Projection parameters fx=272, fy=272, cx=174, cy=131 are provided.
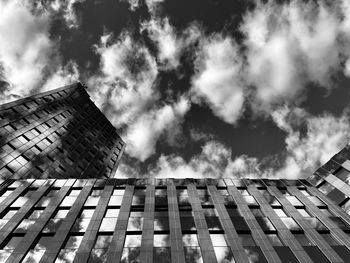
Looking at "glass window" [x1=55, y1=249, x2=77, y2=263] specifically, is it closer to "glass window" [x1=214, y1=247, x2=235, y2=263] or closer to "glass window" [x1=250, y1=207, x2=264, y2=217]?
"glass window" [x1=214, y1=247, x2=235, y2=263]

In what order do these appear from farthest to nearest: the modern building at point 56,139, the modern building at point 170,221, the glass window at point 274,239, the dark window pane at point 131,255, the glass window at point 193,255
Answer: the modern building at point 56,139
the glass window at point 274,239
the modern building at point 170,221
the glass window at point 193,255
the dark window pane at point 131,255

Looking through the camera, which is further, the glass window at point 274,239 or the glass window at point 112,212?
the glass window at point 112,212

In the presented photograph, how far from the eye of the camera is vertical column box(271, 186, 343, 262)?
22.0m

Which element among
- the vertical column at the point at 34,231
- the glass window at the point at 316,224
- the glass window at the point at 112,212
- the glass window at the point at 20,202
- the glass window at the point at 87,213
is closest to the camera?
the vertical column at the point at 34,231

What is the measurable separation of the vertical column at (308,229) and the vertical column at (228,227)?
517cm

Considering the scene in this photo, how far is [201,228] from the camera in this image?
25062 millimetres

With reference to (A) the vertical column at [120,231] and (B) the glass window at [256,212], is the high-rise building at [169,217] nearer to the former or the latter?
(A) the vertical column at [120,231]

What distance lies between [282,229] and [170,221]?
412 inches

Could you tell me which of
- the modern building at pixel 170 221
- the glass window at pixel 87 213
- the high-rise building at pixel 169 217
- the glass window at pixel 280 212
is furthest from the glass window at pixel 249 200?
the glass window at pixel 87 213

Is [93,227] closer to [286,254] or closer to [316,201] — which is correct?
[286,254]

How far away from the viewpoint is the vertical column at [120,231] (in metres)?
21.2

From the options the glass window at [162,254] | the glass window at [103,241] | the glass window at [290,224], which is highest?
the glass window at [290,224]

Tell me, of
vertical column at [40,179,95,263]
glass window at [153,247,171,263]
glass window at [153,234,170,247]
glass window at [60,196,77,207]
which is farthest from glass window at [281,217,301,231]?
glass window at [60,196,77,207]

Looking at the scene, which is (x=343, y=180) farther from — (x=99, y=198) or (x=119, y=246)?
(x=99, y=198)
